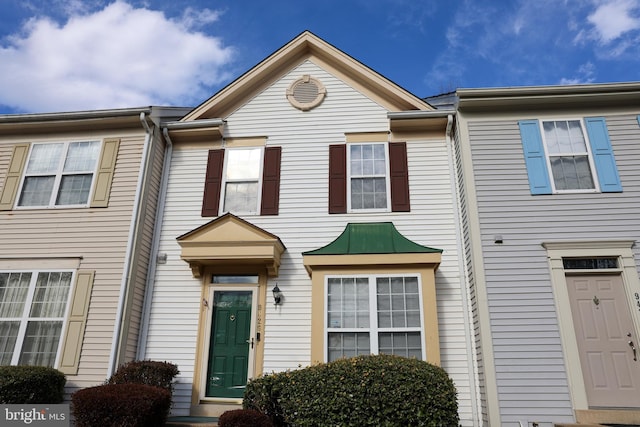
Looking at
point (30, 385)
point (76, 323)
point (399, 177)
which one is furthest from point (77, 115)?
point (399, 177)

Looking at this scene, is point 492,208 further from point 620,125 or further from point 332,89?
point 332,89

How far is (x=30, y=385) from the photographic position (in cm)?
710

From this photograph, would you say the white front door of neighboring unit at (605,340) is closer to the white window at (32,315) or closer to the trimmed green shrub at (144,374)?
the trimmed green shrub at (144,374)

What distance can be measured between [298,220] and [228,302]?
2.15m

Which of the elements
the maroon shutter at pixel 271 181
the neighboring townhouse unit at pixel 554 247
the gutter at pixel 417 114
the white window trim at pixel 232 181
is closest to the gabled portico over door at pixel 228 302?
the white window trim at pixel 232 181

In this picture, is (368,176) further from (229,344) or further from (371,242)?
(229,344)

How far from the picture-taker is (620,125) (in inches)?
338

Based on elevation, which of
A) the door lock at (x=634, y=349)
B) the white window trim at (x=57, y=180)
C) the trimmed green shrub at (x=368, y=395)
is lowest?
the trimmed green shrub at (x=368, y=395)

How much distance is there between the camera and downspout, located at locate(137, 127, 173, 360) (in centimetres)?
859

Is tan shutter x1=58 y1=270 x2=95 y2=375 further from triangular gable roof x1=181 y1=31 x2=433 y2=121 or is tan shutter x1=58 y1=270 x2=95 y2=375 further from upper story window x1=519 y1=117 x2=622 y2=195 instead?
upper story window x1=519 y1=117 x2=622 y2=195

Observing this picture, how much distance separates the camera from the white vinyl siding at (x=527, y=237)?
698 centimetres

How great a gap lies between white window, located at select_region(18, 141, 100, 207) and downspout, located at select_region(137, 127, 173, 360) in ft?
4.72

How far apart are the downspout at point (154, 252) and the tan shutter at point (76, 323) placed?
1.02 m

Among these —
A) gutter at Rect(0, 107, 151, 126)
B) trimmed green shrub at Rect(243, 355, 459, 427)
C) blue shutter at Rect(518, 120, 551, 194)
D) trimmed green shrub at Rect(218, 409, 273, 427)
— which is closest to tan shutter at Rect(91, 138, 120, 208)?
gutter at Rect(0, 107, 151, 126)
